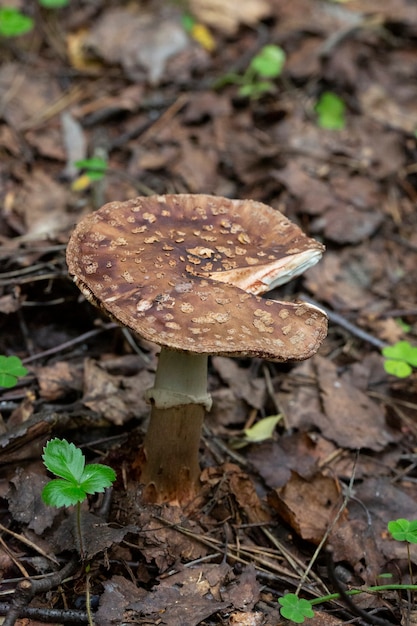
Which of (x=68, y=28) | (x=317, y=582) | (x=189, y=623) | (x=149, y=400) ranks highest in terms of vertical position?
(x=68, y=28)

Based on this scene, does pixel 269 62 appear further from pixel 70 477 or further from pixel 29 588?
pixel 29 588

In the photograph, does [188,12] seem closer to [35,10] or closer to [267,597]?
[35,10]

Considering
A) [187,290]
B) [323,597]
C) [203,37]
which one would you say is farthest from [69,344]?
[203,37]

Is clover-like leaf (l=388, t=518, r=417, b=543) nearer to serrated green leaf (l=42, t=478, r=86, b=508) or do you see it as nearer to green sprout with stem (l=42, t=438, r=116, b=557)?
green sprout with stem (l=42, t=438, r=116, b=557)

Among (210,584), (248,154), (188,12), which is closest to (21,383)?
(210,584)

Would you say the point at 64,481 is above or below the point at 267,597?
above

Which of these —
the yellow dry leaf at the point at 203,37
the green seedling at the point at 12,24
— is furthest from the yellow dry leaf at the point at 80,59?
the yellow dry leaf at the point at 203,37

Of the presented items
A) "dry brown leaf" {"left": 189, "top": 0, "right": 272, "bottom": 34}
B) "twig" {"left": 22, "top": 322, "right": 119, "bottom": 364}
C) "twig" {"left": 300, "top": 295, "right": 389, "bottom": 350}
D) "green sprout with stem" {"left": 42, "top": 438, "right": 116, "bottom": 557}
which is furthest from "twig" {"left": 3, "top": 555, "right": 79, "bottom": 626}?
"dry brown leaf" {"left": 189, "top": 0, "right": 272, "bottom": 34}
